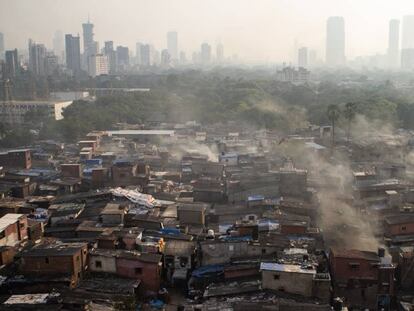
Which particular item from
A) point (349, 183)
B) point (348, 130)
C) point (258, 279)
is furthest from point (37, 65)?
point (258, 279)

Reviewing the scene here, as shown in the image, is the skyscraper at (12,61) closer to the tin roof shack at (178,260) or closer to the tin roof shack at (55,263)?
the tin roof shack at (55,263)

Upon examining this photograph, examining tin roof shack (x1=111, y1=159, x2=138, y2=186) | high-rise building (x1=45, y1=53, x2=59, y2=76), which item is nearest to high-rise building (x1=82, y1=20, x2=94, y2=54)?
high-rise building (x1=45, y1=53, x2=59, y2=76)

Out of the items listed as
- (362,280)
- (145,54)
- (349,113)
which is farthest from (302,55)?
(362,280)

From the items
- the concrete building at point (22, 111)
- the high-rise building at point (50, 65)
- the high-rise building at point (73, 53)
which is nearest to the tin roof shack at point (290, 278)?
the concrete building at point (22, 111)

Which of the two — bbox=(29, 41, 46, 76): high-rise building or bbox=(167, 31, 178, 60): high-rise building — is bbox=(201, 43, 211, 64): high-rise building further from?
bbox=(29, 41, 46, 76): high-rise building

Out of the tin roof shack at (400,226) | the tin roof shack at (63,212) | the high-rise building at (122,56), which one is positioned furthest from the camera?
the high-rise building at (122,56)

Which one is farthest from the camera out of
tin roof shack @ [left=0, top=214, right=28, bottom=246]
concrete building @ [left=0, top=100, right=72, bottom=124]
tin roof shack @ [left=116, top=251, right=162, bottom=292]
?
concrete building @ [left=0, top=100, right=72, bottom=124]
